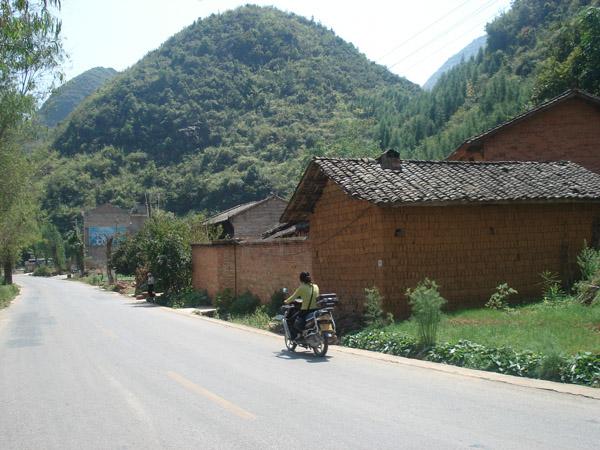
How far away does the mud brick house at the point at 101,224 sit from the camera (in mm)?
99562

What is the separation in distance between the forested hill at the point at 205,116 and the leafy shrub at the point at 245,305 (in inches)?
2814

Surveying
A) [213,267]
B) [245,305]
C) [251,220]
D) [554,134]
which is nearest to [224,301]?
[245,305]

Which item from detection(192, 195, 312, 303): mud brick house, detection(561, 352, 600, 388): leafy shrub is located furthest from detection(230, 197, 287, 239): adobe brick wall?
detection(561, 352, 600, 388): leafy shrub

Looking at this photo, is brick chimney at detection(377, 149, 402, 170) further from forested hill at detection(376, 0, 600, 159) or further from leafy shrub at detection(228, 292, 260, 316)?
forested hill at detection(376, 0, 600, 159)

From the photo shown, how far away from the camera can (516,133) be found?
28.7 meters

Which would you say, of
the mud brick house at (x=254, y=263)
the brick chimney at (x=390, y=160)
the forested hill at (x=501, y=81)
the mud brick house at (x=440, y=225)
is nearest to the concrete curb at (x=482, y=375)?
the mud brick house at (x=440, y=225)

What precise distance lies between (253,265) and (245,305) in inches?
67.8

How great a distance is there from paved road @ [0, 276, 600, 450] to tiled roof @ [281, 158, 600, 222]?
18.1 ft

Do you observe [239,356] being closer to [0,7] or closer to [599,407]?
[599,407]

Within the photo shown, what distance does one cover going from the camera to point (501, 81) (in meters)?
72.4

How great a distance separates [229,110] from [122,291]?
6886cm

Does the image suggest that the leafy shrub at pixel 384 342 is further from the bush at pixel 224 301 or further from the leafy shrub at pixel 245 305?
the bush at pixel 224 301

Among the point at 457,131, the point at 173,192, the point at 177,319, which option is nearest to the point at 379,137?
the point at 457,131

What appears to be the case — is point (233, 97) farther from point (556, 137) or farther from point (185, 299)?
point (556, 137)
